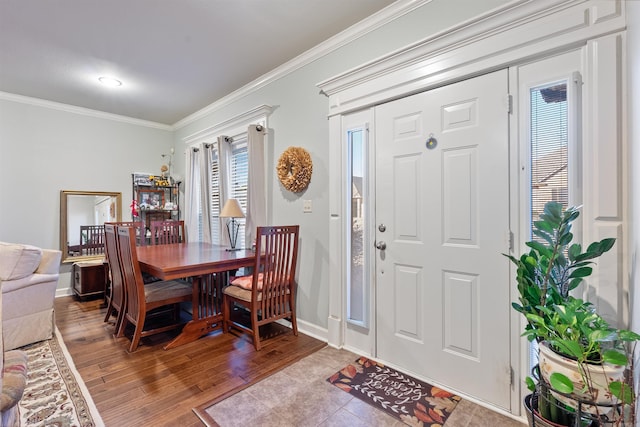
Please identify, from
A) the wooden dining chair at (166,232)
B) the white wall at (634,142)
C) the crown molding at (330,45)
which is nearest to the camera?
the white wall at (634,142)

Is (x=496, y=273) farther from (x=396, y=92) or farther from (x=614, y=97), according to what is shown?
(x=396, y=92)

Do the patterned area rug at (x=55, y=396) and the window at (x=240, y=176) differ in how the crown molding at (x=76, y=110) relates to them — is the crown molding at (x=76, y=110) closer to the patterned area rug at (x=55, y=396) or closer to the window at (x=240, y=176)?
the window at (x=240, y=176)

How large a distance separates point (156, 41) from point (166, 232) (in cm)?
243

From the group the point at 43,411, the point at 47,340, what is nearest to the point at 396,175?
the point at 43,411

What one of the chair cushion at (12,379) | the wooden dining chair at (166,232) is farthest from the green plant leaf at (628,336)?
the wooden dining chair at (166,232)

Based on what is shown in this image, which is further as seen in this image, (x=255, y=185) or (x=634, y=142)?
(x=255, y=185)

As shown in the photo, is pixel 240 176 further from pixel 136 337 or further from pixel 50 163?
pixel 50 163

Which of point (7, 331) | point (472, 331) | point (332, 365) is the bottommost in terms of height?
point (332, 365)

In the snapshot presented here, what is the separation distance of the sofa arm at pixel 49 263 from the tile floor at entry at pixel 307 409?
215cm

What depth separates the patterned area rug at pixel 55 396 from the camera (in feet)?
5.23

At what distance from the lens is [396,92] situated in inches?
84.3

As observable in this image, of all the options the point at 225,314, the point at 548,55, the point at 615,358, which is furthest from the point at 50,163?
the point at 615,358

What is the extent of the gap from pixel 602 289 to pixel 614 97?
892 mm

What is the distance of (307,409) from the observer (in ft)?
5.64
